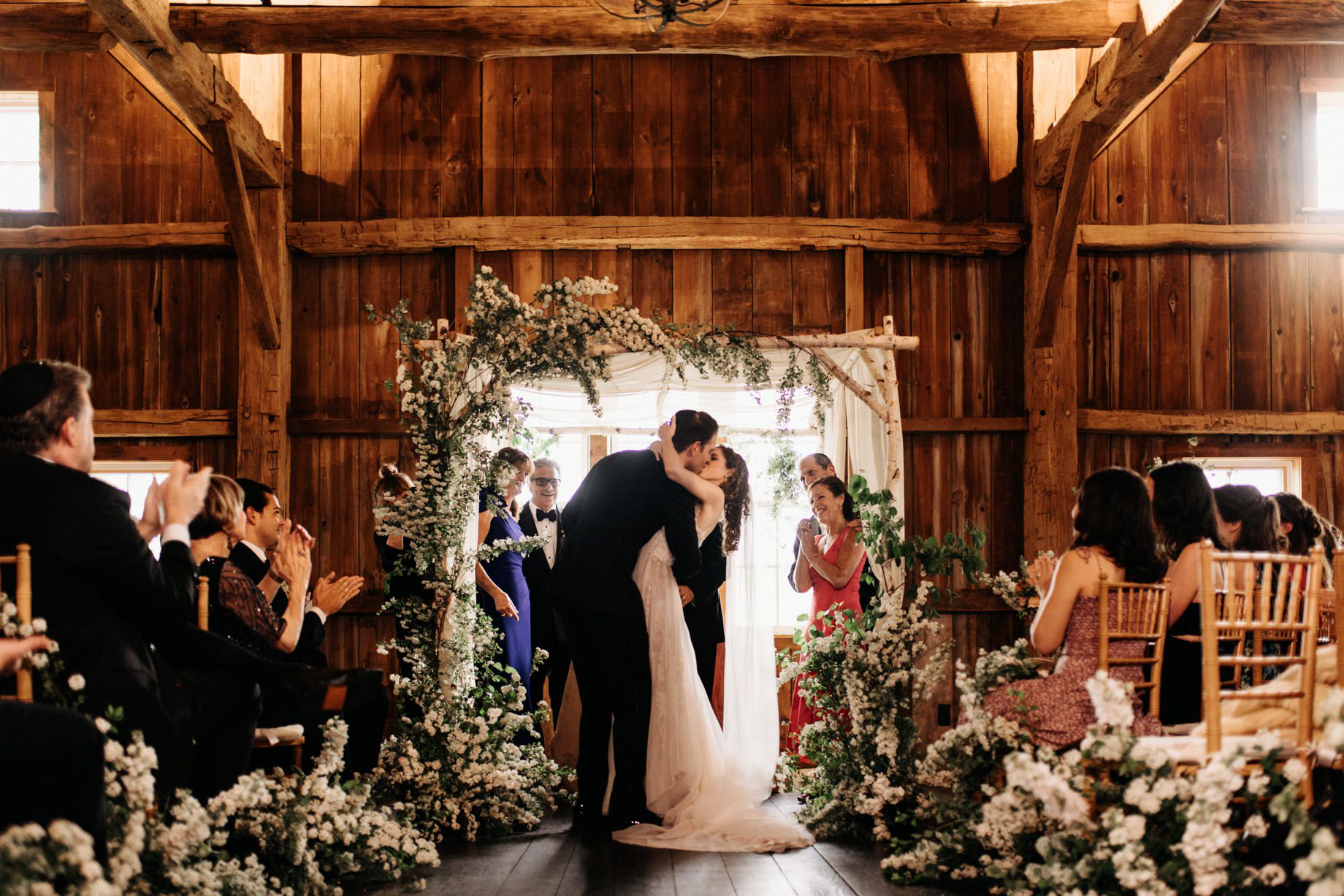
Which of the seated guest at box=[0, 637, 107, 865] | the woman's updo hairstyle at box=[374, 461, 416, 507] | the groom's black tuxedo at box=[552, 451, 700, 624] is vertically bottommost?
the seated guest at box=[0, 637, 107, 865]

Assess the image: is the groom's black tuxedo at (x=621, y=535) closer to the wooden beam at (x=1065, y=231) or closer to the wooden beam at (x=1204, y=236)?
the wooden beam at (x=1065, y=231)

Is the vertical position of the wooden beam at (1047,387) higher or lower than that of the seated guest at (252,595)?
higher

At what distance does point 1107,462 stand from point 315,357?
4735 mm

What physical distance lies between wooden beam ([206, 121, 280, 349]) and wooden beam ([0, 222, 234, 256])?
33 cm

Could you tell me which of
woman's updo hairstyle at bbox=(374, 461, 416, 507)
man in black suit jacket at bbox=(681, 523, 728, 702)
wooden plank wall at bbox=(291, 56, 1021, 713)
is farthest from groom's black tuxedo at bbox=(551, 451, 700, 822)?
wooden plank wall at bbox=(291, 56, 1021, 713)

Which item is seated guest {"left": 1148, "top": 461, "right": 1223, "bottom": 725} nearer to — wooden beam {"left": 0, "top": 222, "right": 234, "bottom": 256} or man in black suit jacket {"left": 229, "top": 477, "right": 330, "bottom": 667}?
man in black suit jacket {"left": 229, "top": 477, "right": 330, "bottom": 667}

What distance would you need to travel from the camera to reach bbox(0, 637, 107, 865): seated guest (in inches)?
84.1

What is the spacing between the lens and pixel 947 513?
22.1ft

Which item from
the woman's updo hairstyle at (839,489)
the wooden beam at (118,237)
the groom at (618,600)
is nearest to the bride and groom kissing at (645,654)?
the groom at (618,600)

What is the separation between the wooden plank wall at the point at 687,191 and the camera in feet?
22.1

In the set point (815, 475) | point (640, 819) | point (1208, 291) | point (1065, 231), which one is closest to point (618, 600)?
point (640, 819)

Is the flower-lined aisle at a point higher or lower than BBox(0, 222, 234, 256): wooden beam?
lower

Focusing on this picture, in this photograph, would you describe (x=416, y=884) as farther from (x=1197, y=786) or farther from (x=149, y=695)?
(x=1197, y=786)

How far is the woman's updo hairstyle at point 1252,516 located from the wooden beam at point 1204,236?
2.88 meters
